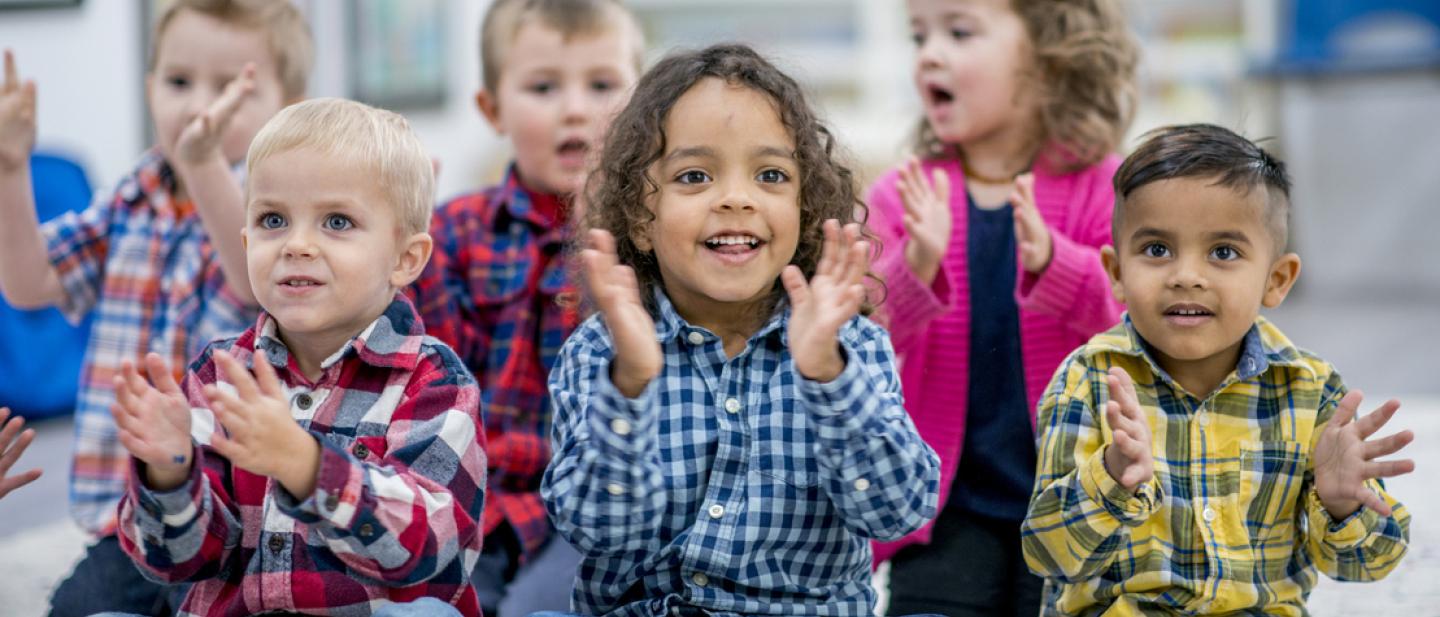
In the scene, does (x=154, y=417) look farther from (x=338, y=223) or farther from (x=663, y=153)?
(x=663, y=153)

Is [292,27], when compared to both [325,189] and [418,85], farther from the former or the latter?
[418,85]

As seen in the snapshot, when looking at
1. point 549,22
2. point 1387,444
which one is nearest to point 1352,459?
point 1387,444

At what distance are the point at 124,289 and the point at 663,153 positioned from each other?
0.96 metres

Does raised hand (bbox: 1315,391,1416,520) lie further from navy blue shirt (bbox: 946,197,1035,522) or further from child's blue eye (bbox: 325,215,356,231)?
child's blue eye (bbox: 325,215,356,231)

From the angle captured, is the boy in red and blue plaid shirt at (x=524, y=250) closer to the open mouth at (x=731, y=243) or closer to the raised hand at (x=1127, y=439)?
the open mouth at (x=731, y=243)

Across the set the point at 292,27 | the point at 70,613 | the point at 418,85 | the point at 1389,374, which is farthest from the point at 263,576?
the point at 418,85

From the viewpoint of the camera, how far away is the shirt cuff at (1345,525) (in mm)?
1314

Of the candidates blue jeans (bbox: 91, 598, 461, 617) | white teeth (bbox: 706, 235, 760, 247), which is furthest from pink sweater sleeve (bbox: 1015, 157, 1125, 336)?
blue jeans (bbox: 91, 598, 461, 617)

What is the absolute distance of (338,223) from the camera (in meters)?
1.33

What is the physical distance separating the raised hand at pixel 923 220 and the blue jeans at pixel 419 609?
0.75m

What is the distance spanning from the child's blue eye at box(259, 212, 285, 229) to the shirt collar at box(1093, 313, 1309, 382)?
0.85m

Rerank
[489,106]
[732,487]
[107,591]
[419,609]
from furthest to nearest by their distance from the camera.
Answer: [489,106], [107,591], [732,487], [419,609]

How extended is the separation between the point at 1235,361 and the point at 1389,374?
2683mm

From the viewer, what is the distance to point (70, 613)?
162 centimetres
